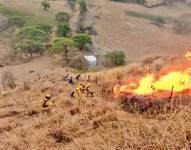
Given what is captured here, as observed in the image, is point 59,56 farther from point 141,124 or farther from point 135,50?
point 141,124

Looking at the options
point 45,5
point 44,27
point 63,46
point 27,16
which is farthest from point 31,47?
point 45,5

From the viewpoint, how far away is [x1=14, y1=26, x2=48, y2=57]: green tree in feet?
130

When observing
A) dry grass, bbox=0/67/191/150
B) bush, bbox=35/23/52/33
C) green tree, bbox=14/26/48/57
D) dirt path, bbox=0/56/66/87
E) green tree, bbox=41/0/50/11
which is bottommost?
dirt path, bbox=0/56/66/87

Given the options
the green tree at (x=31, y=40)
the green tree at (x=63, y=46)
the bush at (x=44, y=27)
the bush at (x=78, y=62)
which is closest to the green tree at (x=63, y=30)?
the green tree at (x=31, y=40)

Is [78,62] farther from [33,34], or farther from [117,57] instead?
[33,34]

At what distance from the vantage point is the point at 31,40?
1588 inches

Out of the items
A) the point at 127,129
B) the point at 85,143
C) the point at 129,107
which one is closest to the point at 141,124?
the point at 127,129

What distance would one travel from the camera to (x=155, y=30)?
5153 centimetres

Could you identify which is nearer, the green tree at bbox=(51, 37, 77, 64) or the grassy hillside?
the green tree at bbox=(51, 37, 77, 64)

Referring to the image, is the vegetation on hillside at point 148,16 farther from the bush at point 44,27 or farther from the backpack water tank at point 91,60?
the backpack water tank at point 91,60

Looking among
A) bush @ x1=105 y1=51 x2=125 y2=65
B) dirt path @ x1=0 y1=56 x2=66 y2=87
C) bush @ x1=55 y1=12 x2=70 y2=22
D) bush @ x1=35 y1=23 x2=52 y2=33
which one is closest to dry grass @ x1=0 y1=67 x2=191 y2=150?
dirt path @ x1=0 y1=56 x2=66 y2=87

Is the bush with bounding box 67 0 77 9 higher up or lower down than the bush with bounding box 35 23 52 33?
higher up

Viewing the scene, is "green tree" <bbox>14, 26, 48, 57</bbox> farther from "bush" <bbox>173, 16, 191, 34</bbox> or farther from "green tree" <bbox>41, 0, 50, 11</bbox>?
"bush" <bbox>173, 16, 191, 34</bbox>

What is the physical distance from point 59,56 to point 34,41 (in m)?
3.49
